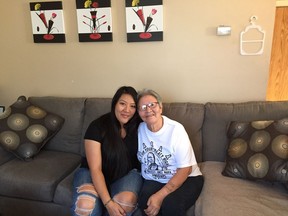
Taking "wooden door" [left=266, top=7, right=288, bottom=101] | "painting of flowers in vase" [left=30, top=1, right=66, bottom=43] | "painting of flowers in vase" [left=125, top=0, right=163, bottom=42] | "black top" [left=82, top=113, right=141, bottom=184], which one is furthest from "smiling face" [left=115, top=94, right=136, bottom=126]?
"wooden door" [left=266, top=7, right=288, bottom=101]

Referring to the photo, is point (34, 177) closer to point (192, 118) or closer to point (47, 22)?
point (192, 118)

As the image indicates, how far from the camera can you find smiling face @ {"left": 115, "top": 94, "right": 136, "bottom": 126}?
1.66 m

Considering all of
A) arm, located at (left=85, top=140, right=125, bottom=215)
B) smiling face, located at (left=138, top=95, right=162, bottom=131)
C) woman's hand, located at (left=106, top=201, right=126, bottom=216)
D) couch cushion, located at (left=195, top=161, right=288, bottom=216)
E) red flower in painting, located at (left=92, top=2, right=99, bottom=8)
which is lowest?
woman's hand, located at (left=106, top=201, right=126, bottom=216)

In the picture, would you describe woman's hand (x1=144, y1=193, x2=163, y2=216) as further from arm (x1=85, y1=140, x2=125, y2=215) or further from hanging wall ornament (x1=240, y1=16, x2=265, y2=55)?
hanging wall ornament (x1=240, y1=16, x2=265, y2=55)

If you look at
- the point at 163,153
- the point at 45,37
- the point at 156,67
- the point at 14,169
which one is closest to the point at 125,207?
the point at 163,153

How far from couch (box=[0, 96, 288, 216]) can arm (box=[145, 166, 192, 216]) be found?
164 millimetres

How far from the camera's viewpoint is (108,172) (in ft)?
5.61

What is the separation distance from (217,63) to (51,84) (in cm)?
166

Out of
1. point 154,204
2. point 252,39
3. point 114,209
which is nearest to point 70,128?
point 114,209

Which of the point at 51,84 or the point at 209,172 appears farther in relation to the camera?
the point at 51,84

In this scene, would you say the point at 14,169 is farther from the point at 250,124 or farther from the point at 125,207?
the point at 250,124

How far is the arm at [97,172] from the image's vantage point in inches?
60.9

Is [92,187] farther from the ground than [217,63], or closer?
closer

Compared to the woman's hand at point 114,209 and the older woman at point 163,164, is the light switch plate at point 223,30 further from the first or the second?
the woman's hand at point 114,209
